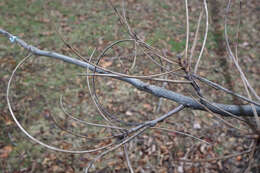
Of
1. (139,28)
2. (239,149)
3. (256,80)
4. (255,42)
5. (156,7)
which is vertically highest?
(156,7)

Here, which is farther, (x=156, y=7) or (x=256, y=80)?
(x=156, y=7)

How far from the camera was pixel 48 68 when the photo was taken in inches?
147

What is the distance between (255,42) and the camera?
4.42 m

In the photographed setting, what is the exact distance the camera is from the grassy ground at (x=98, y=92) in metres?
2.62

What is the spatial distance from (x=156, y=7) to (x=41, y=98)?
3.58m

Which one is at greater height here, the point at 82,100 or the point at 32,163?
the point at 82,100

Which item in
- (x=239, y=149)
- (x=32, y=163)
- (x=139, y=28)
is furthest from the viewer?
(x=139, y=28)

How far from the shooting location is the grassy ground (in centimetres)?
262

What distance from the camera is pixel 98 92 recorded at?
11.2ft

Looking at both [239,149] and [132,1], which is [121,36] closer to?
[132,1]

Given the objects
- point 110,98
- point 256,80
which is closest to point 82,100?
point 110,98

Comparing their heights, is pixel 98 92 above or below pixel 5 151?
→ above

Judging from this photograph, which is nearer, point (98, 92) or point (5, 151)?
point (5, 151)

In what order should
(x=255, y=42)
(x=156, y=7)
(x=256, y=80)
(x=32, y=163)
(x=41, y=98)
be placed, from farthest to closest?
(x=156, y=7), (x=255, y=42), (x=256, y=80), (x=41, y=98), (x=32, y=163)
